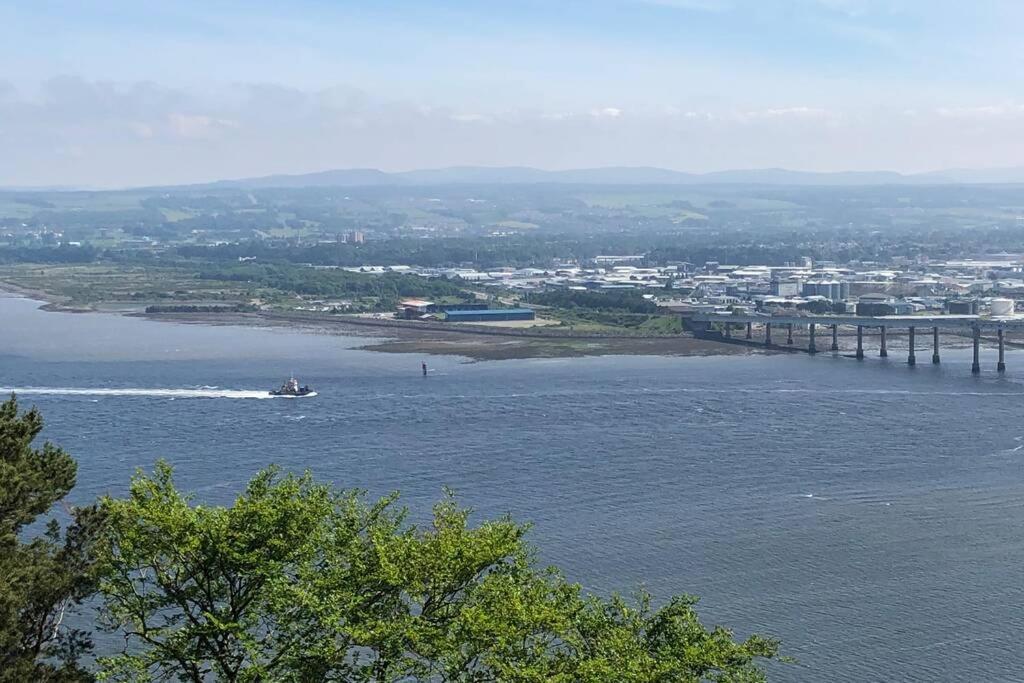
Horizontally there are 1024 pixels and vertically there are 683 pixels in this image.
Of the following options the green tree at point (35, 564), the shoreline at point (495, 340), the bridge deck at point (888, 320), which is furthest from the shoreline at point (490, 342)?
the green tree at point (35, 564)

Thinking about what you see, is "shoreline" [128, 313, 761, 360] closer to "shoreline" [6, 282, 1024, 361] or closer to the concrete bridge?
"shoreline" [6, 282, 1024, 361]

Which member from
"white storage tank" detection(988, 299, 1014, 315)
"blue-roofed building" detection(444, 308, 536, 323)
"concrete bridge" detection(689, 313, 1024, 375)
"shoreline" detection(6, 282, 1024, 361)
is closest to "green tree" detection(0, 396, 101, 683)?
"shoreline" detection(6, 282, 1024, 361)

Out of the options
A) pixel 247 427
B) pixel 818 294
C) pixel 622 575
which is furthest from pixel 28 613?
pixel 818 294

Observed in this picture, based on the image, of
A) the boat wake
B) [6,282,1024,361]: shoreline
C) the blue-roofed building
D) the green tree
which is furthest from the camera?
the blue-roofed building

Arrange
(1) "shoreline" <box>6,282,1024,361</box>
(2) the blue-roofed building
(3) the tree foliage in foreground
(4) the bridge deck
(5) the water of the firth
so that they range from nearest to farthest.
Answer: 1. (3) the tree foliage in foreground
2. (5) the water of the firth
3. (4) the bridge deck
4. (1) "shoreline" <box>6,282,1024,361</box>
5. (2) the blue-roofed building

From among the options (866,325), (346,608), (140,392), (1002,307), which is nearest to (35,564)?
(346,608)

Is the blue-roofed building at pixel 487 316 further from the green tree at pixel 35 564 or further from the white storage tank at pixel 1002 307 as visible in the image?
the green tree at pixel 35 564

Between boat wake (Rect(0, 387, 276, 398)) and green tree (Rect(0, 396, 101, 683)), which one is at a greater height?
green tree (Rect(0, 396, 101, 683))
